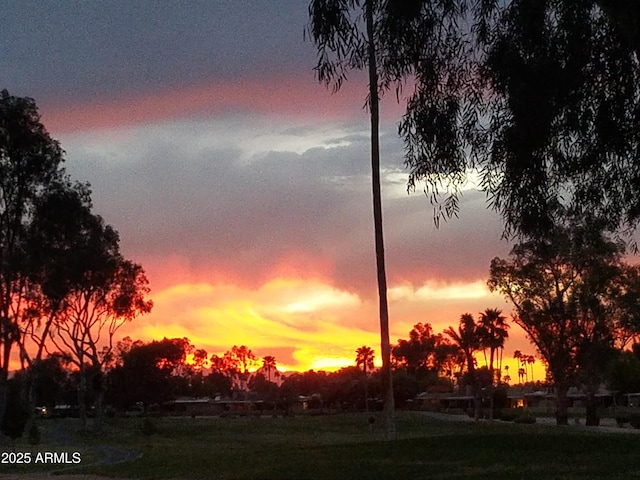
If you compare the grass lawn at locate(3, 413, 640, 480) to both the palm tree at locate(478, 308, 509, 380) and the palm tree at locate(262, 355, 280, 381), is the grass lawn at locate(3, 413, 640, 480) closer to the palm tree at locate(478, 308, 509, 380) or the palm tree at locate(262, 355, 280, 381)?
the palm tree at locate(478, 308, 509, 380)

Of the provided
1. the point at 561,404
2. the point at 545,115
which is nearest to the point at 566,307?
the point at 561,404

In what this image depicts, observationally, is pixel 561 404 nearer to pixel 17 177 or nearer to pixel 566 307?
pixel 566 307

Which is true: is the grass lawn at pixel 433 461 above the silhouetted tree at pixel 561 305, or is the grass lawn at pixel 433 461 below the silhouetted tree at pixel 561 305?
below

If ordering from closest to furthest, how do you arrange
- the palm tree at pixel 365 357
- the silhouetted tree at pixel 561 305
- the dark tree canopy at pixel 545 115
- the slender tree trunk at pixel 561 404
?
the dark tree canopy at pixel 545 115 < the silhouetted tree at pixel 561 305 < the slender tree trunk at pixel 561 404 < the palm tree at pixel 365 357

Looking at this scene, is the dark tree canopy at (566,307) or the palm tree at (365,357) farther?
the palm tree at (365,357)

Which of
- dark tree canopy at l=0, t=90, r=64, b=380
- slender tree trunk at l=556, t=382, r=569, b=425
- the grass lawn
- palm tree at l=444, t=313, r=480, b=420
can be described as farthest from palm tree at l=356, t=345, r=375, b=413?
the grass lawn

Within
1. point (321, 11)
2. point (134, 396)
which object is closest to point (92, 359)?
point (134, 396)

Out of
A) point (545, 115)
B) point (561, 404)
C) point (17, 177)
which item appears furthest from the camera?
point (561, 404)

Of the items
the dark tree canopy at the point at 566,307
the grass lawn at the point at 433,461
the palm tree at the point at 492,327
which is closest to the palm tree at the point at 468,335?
the palm tree at the point at 492,327

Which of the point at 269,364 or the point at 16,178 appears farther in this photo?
the point at 269,364

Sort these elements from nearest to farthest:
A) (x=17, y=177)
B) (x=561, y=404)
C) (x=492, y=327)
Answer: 1. (x=17, y=177)
2. (x=561, y=404)
3. (x=492, y=327)

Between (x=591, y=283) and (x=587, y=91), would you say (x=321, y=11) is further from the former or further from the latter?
(x=591, y=283)

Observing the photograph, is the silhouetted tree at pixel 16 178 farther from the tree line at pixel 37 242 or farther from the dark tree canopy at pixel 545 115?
the dark tree canopy at pixel 545 115

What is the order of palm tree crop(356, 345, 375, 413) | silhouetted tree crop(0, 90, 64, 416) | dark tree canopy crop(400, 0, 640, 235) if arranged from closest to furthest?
1. dark tree canopy crop(400, 0, 640, 235)
2. silhouetted tree crop(0, 90, 64, 416)
3. palm tree crop(356, 345, 375, 413)
